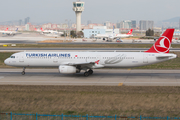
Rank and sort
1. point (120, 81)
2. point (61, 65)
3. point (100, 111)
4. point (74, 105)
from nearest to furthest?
point (100, 111) → point (74, 105) → point (120, 81) → point (61, 65)

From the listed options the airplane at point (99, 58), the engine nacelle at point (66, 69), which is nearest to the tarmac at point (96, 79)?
the engine nacelle at point (66, 69)

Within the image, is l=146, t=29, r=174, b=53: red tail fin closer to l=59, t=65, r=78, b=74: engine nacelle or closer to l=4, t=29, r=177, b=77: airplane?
l=4, t=29, r=177, b=77: airplane

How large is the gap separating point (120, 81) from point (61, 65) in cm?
Answer: 916

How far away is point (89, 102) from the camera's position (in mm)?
21031

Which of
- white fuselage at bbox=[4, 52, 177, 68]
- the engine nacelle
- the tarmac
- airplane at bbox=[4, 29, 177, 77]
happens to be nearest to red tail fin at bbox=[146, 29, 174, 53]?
airplane at bbox=[4, 29, 177, 77]

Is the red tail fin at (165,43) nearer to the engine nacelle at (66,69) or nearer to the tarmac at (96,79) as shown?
the tarmac at (96,79)

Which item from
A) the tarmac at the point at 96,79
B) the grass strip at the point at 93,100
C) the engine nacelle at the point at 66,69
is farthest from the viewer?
the engine nacelle at the point at 66,69

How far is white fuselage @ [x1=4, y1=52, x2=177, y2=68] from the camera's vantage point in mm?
34531

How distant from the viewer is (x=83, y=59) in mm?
35125

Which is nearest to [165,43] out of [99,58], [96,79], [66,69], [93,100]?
[99,58]

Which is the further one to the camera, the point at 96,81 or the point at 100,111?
the point at 96,81

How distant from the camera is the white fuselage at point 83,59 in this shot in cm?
3453

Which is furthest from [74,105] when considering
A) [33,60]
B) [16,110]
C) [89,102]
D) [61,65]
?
[33,60]

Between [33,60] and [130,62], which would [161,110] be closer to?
[130,62]
